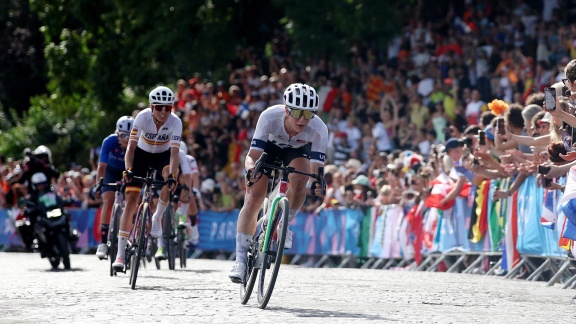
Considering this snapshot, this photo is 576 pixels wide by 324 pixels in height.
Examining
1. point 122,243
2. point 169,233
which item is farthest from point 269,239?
point 169,233

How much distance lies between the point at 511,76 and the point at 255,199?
13541 millimetres

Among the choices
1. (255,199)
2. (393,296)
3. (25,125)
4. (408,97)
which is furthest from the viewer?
(25,125)

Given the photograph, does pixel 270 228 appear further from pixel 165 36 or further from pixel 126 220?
pixel 165 36

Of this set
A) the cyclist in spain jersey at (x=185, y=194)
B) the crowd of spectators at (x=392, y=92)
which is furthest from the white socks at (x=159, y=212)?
the crowd of spectators at (x=392, y=92)

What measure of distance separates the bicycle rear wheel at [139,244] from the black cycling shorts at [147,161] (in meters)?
1.08

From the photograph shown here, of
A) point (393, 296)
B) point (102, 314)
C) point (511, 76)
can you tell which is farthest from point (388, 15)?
point (102, 314)

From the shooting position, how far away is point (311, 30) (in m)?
29.6

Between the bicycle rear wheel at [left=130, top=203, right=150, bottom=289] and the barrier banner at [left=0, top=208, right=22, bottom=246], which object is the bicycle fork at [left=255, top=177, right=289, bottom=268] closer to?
the bicycle rear wheel at [left=130, top=203, right=150, bottom=289]

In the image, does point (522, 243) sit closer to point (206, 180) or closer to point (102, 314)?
point (102, 314)

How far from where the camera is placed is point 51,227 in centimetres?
1997

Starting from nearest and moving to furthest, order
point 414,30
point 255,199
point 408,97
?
point 255,199 < point 408,97 < point 414,30

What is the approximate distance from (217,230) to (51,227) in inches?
316

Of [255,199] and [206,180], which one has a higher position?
[206,180]

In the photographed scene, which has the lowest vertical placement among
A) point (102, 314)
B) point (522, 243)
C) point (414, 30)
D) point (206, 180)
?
point (102, 314)
